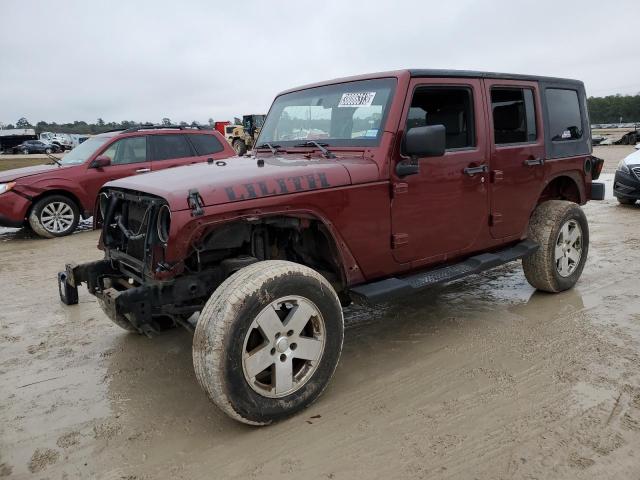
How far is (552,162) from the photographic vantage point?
4754 millimetres

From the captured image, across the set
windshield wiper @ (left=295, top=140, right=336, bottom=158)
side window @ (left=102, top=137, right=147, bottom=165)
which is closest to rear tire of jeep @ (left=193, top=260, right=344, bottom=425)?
windshield wiper @ (left=295, top=140, right=336, bottom=158)

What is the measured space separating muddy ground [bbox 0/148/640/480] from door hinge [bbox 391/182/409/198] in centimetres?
121

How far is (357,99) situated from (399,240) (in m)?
1.09

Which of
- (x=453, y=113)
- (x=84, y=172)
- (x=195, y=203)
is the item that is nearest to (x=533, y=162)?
(x=453, y=113)

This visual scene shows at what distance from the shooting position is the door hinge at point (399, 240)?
11.8 ft

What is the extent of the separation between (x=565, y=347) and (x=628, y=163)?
7.83m

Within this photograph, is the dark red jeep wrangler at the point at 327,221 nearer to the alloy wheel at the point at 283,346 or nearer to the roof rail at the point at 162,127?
the alloy wheel at the point at 283,346

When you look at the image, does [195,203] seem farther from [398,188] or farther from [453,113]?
[453,113]

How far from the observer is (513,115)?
4.54m

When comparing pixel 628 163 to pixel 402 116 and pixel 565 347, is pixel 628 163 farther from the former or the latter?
pixel 402 116

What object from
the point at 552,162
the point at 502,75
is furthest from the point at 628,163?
the point at 502,75

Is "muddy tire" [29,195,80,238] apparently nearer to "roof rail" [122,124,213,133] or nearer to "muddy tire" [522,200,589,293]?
"roof rail" [122,124,213,133]

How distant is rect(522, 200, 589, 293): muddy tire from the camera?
4.78 metres

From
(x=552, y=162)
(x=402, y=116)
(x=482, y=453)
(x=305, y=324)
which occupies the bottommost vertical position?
(x=482, y=453)
